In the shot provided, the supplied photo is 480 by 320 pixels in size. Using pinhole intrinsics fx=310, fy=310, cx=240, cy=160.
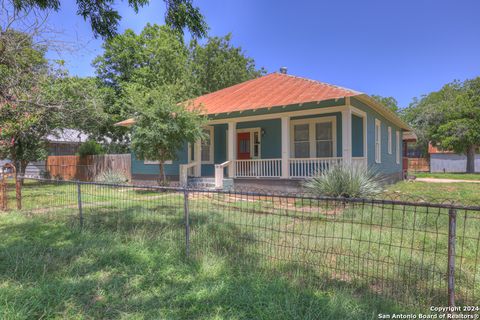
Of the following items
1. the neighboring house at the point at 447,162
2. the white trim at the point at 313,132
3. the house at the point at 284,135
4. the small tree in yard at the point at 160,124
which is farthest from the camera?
the neighboring house at the point at 447,162

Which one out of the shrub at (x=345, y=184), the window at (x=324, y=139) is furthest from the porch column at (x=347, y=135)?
the window at (x=324, y=139)

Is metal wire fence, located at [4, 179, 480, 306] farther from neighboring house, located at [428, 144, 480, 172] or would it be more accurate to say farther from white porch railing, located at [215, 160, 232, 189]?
neighboring house, located at [428, 144, 480, 172]

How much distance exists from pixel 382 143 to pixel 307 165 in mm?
5319

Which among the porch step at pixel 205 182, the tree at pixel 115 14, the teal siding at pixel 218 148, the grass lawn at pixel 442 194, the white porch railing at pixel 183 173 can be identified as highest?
the tree at pixel 115 14

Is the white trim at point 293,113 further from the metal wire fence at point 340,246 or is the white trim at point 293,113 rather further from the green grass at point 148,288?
the green grass at point 148,288

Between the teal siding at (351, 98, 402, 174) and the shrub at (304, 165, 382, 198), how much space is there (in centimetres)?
294

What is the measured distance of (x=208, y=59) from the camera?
30.1 metres

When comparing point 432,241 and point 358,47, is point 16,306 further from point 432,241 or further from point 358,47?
point 358,47

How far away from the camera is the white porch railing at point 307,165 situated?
10.7m

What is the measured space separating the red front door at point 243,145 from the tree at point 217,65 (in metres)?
16.1

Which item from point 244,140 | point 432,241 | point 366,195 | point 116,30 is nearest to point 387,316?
point 432,241

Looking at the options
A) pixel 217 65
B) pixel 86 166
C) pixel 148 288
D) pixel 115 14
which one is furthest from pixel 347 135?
pixel 217 65

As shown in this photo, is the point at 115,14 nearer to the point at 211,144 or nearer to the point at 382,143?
the point at 211,144

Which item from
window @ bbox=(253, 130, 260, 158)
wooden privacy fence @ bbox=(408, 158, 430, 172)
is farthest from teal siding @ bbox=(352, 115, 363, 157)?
wooden privacy fence @ bbox=(408, 158, 430, 172)
